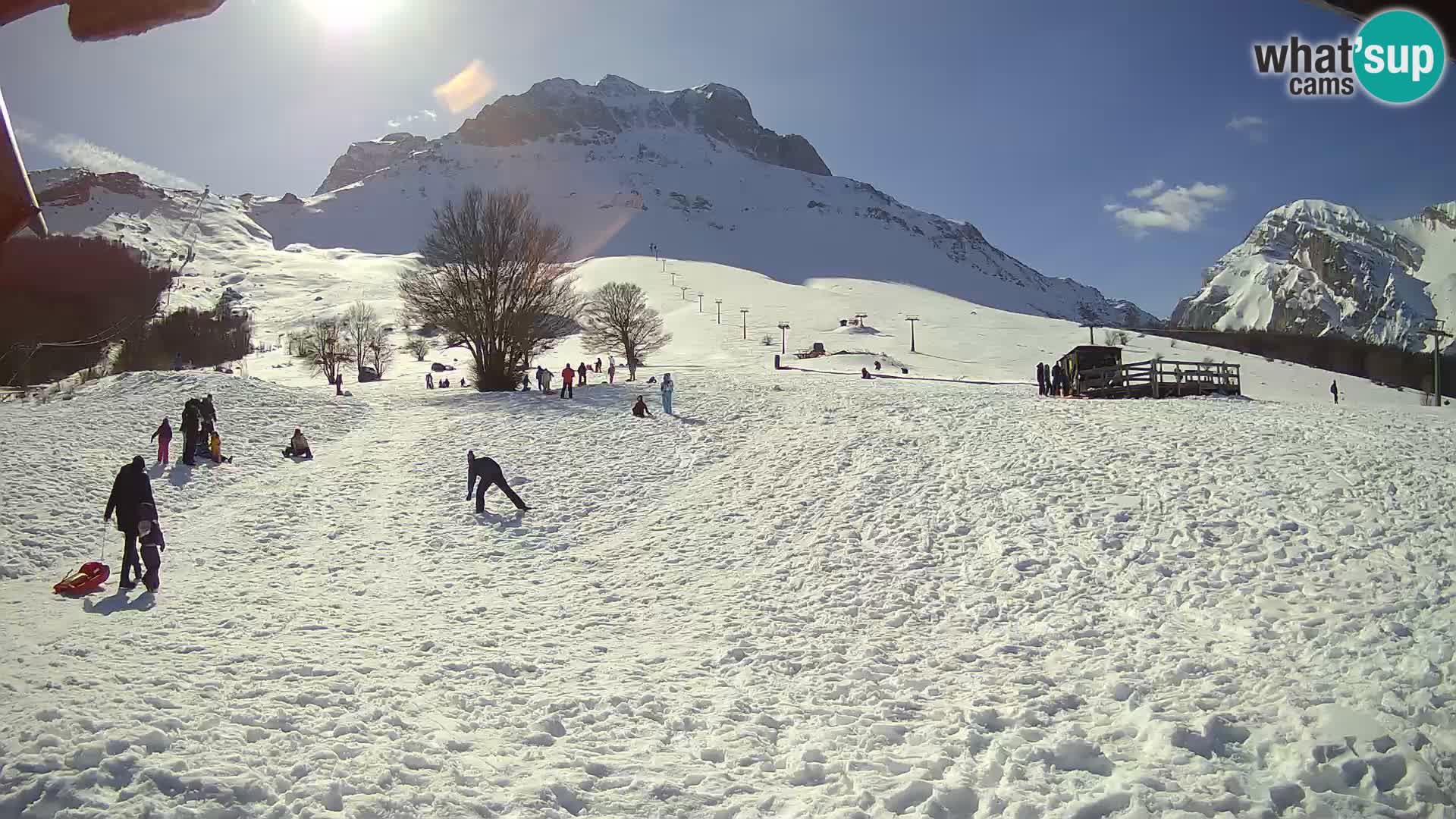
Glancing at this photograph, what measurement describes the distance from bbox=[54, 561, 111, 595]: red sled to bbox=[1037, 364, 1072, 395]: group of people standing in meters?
33.0

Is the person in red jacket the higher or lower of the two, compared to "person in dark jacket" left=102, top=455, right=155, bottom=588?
higher

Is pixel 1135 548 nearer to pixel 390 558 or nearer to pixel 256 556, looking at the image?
pixel 390 558

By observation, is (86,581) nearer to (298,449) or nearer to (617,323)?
(298,449)

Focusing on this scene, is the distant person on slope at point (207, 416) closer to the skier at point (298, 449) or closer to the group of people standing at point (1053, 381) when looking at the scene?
the skier at point (298, 449)

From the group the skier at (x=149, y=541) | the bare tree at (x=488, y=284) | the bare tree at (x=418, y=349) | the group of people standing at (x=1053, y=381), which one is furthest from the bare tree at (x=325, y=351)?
the skier at (x=149, y=541)

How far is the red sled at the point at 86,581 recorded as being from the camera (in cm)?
934

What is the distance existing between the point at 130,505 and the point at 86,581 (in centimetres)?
108

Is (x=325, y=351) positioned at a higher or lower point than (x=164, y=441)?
higher

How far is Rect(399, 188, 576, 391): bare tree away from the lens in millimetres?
34906

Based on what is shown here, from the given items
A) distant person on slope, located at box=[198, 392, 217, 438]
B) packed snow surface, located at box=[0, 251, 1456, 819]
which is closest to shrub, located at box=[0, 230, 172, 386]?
packed snow surface, located at box=[0, 251, 1456, 819]

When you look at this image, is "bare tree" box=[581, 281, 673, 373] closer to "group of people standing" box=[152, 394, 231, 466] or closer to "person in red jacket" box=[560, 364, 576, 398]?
"person in red jacket" box=[560, 364, 576, 398]

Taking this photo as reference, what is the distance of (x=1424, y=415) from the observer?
1941 centimetres

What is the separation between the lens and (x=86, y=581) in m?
9.44

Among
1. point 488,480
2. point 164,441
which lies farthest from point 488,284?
point 488,480
